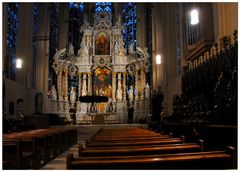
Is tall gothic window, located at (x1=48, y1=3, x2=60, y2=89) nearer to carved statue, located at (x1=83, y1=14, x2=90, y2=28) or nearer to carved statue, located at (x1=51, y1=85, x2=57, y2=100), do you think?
carved statue, located at (x1=51, y1=85, x2=57, y2=100)

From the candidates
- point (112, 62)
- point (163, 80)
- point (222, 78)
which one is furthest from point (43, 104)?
point (222, 78)

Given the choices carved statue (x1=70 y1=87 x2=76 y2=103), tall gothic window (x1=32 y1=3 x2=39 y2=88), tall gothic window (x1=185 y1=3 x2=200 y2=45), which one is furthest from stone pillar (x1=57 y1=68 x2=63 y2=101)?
tall gothic window (x1=185 y1=3 x2=200 y2=45)

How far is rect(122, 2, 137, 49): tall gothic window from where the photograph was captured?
26192 millimetres

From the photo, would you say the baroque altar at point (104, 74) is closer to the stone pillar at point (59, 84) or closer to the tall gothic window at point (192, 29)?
the stone pillar at point (59, 84)

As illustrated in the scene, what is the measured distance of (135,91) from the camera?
78.6 ft

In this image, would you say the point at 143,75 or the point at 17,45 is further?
the point at 143,75

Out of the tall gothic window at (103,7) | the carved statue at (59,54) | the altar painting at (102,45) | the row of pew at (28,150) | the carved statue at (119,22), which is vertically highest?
the tall gothic window at (103,7)

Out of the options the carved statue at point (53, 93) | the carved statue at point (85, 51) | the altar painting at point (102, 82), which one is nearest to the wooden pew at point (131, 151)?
the carved statue at point (53, 93)

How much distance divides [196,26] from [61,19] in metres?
17.2

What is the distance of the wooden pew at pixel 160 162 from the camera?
7.18 feet

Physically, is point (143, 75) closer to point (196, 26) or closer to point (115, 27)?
point (115, 27)

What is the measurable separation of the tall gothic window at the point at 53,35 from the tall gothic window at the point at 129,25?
5.81 m

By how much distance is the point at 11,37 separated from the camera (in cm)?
1544

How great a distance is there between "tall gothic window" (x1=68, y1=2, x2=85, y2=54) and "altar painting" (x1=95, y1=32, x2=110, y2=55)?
6.91 feet
